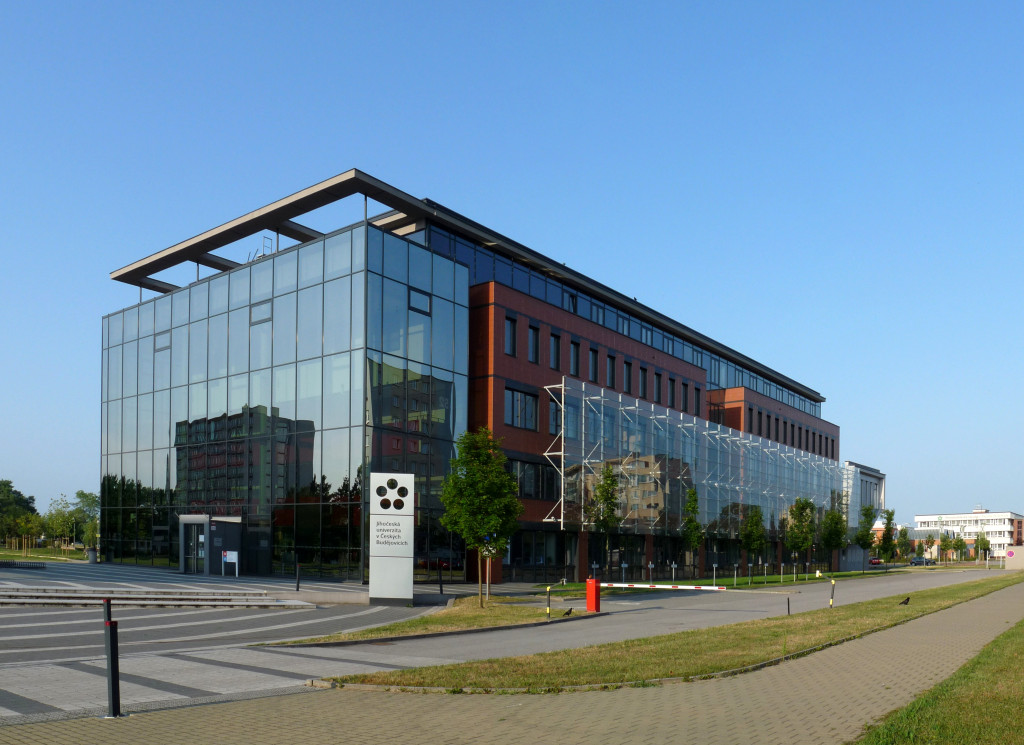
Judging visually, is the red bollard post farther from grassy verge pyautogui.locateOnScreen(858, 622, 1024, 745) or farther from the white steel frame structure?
the white steel frame structure

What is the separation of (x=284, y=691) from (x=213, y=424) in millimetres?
35677

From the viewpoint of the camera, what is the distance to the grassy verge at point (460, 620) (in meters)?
19.4

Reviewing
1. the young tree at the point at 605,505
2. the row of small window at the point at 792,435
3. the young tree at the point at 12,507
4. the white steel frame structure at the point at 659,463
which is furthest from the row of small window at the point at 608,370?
the young tree at the point at 12,507

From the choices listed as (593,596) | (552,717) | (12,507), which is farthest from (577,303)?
(12,507)

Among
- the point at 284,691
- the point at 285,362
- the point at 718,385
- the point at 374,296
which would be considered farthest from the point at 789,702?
the point at 718,385

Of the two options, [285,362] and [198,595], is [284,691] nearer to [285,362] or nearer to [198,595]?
[198,595]

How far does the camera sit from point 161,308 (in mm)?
50156

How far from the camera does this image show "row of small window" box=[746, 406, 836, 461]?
77375 mm

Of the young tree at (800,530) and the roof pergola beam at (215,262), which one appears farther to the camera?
the young tree at (800,530)

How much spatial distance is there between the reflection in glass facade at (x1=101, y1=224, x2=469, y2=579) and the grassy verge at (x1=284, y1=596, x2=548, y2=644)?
10.5 meters

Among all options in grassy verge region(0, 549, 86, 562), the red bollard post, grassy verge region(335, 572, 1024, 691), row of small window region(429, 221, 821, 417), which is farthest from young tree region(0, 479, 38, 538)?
grassy verge region(335, 572, 1024, 691)

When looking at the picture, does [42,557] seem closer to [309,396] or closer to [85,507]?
[85,507]

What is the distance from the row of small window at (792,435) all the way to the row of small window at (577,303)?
342 centimetres

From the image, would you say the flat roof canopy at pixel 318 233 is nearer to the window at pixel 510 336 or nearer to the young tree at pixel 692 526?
the window at pixel 510 336
